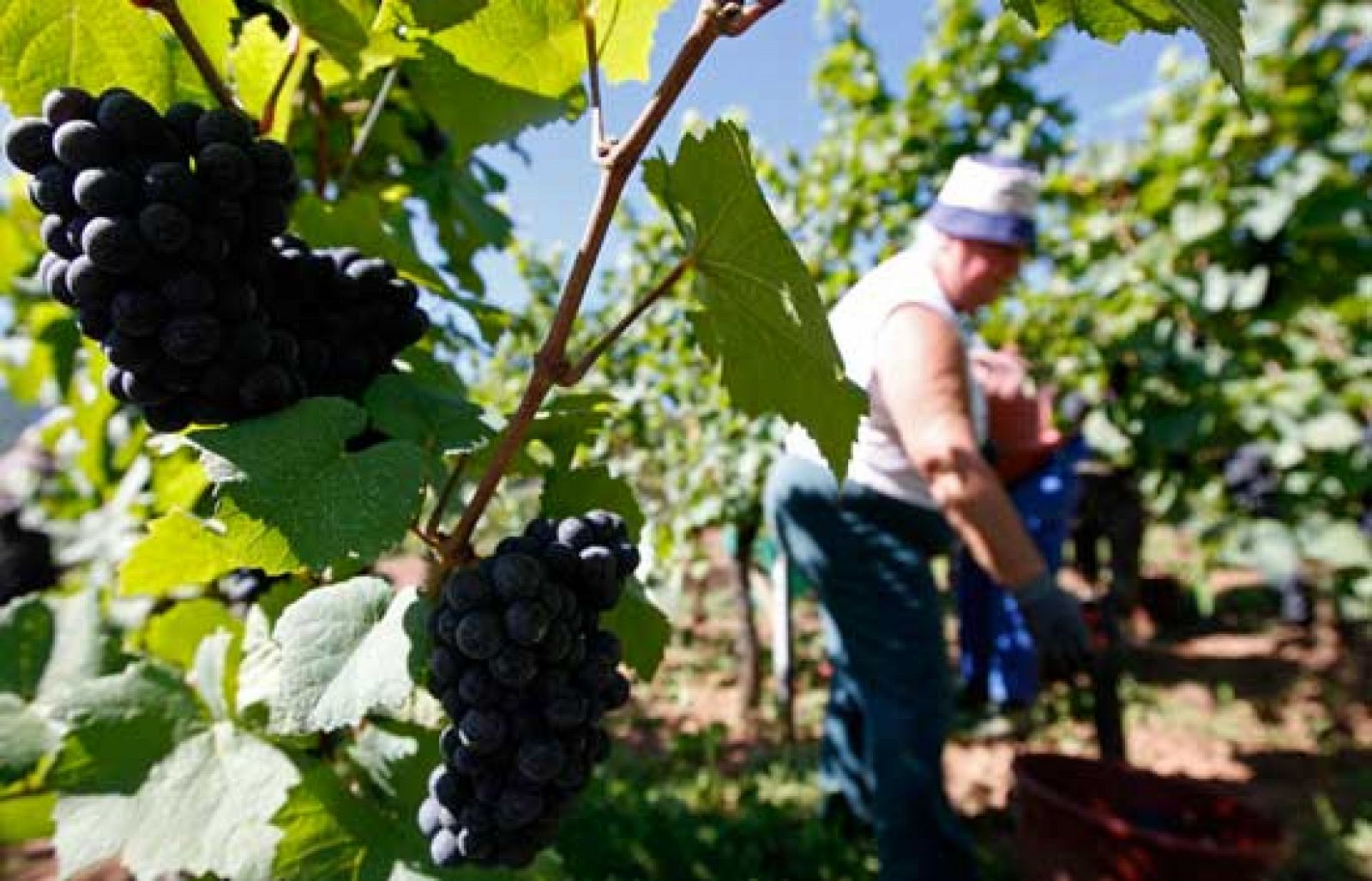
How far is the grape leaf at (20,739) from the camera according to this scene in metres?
1.18

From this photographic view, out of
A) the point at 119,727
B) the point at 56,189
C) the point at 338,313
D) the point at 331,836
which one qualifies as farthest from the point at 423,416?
the point at 119,727

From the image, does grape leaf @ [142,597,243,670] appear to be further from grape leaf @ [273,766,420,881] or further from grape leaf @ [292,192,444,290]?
grape leaf @ [292,192,444,290]

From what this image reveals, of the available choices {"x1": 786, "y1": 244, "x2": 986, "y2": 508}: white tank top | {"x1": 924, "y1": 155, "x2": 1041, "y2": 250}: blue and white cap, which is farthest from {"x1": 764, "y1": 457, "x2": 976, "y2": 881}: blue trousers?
{"x1": 924, "y1": 155, "x2": 1041, "y2": 250}: blue and white cap

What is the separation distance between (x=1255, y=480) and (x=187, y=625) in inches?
172

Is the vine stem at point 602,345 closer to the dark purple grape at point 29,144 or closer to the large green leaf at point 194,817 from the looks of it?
the dark purple grape at point 29,144

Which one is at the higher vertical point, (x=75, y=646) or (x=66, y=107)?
(x=66, y=107)

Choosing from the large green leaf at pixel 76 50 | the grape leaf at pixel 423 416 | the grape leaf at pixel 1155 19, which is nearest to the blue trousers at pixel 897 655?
the grape leaf at pixel 423 416

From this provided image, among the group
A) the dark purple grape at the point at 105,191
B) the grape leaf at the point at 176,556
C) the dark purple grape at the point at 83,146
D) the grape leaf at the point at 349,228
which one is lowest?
the grape leaf at the point at 176,556

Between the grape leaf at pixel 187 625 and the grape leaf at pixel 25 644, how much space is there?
0.16m

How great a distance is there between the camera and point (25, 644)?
1.34 metres

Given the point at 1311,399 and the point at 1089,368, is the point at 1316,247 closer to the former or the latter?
the point at 1311,399

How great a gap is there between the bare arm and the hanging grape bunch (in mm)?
1790

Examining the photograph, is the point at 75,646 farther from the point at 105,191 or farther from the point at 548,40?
the point at 548,40

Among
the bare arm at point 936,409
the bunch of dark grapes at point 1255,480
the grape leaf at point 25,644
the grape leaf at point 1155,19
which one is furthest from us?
the bunch of dark grapes at point 1255,480
